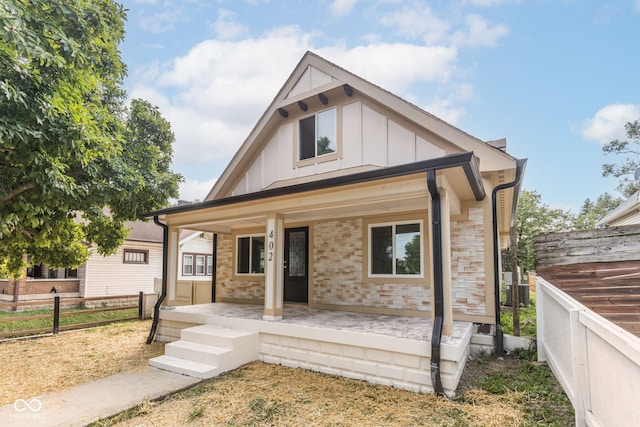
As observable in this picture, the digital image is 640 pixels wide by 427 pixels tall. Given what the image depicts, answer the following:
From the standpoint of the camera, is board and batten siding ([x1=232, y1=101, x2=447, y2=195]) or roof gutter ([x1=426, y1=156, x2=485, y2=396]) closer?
roof gutter ([x1=426, y1=156, x2=485, y2=396])

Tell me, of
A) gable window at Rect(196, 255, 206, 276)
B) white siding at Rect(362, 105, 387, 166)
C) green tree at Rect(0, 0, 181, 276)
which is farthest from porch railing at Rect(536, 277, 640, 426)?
gable window at Rect(196, 255, 206, 276)

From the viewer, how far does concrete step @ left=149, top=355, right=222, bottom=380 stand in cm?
518

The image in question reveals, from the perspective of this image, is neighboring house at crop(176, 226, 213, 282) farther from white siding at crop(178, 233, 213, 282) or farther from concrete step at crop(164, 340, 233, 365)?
concrete step at crop(164, 340, 233, 365)

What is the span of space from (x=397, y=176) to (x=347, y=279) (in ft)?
11.9

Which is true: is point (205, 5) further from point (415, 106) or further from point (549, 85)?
point (549, 85)

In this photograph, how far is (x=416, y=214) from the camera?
711 centimetres

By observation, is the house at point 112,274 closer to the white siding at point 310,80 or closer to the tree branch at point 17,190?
the tree branch at point 17,190

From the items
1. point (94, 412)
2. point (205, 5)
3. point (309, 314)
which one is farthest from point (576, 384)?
point (205, 5)

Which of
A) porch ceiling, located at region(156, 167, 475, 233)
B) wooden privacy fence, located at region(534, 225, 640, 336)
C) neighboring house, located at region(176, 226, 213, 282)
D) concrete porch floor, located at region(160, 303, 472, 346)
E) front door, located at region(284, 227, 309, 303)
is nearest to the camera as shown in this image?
wooden privacy fence, located at region(534, 225, 640, 336)

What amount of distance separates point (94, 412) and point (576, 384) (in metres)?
5.15

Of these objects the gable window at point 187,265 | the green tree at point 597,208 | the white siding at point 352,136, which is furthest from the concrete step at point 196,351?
the green tree at point 597,208

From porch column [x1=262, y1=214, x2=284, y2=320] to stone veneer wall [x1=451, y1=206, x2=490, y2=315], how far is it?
3.32 meters

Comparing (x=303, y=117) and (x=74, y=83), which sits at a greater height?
(x=303, y=117)

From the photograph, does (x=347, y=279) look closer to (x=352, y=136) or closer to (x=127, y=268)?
(x=352, y=136)
